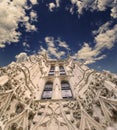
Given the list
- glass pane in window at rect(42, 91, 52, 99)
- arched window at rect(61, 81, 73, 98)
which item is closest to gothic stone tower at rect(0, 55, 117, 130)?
glass pane in window at rect(42, 91, 52, 99)

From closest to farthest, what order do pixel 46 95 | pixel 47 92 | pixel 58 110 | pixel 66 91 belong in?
1. pixel 58 110
2. pixel 46 95
3. pixel 47 92
4. pixel 66 91

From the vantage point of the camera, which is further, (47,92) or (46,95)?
(47,92)

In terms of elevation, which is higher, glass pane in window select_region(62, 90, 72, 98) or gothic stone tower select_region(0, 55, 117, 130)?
glass pane in window select_region(62, 90, 72, 98)

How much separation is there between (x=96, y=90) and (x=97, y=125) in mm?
3215

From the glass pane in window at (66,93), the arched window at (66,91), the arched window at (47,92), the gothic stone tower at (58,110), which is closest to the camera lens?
the gothic stone tower at (58,110)

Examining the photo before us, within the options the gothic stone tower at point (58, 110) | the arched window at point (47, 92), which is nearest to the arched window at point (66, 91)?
the arched window at point (47, 92)

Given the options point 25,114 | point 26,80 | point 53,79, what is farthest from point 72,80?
point 25,114

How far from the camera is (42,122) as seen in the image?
9508mm

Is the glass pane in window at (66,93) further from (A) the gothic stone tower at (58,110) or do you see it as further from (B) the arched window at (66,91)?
(A) the gothic stone tower at (58,110)

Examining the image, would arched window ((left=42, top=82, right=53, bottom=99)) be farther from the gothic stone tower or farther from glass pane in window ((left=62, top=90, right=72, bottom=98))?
the gothic stone tower

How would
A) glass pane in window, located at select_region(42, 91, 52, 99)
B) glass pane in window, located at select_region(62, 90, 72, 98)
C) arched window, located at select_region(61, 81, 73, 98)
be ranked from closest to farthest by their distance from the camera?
glass pane in window, located at select_region(42, 91, 52, 99)
arched window, located at select_region(61, 81, 73, 98)
glass pane in window, located at select_region(62, 90, 72, 98)

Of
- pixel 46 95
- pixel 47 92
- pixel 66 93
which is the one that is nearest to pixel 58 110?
pixel 46 95

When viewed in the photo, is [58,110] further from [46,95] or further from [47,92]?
[47,92]

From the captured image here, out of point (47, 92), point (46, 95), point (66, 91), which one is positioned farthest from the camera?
point (66, 91)
